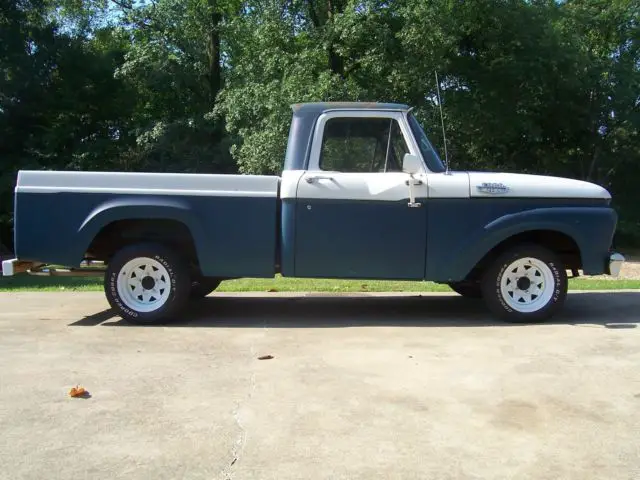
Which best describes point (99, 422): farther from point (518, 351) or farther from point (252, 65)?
point (252, 65)

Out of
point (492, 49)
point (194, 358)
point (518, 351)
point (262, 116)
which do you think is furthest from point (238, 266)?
point (492, 49)

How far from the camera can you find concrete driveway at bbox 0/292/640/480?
363 cm

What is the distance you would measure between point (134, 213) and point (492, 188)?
145 inches

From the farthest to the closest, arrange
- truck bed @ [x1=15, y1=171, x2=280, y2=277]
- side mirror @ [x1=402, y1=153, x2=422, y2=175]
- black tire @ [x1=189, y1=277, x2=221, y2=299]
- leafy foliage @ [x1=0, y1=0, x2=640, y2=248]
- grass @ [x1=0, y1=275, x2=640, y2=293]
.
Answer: leafy foliage @ [x1=0, y1=0, x2=640, y2=248], grass @ [x1=0, y1=275, x2=640, y2=293], black tire @ [x1=189, y1=277, x2=221, y2=299], truck bed @ [x1=15, y1=171, x2=280, y2=277], side mirror @ [x1=402, y1=153, x2=422, y2=175]

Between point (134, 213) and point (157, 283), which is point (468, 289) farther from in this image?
point (134, 213)

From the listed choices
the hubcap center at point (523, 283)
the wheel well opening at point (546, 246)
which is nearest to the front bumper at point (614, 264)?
the wheel well opening at point (546, 246)

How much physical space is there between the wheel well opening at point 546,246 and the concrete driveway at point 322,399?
2.07ft

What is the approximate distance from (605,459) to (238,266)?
4.22 m

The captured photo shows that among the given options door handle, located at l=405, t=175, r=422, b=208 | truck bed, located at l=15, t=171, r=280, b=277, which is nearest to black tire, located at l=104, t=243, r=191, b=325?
truck bed, located at l=15, t=171, r=280, b=277

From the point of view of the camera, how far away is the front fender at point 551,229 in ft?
22.5

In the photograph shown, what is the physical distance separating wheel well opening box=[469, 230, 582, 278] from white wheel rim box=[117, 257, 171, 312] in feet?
11.0

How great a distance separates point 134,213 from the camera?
6836mm

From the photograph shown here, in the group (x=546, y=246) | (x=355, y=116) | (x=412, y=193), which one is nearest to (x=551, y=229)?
(x=546, y=246)

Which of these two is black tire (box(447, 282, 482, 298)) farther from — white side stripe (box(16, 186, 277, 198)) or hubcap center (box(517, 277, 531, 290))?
white side stripe (box(16, 186, 277, 198))
